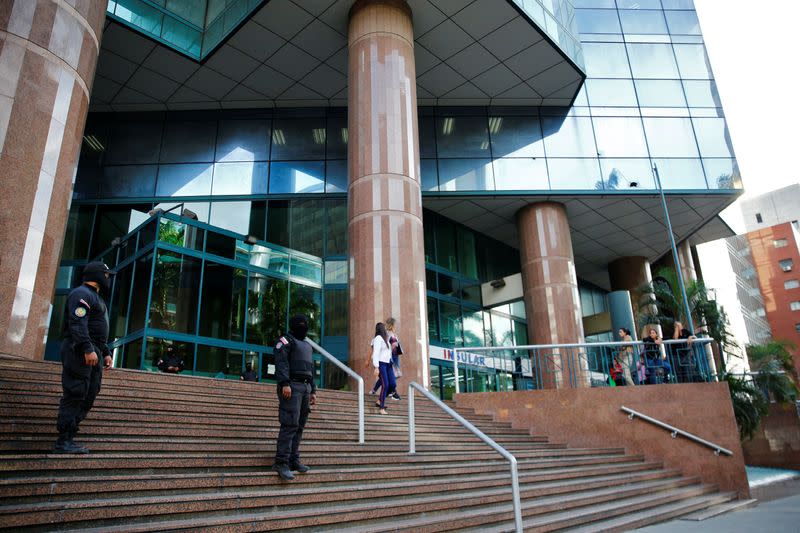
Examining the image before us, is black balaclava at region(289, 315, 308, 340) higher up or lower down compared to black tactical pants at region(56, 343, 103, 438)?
higher up

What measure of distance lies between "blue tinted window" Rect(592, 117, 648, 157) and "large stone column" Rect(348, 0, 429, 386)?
28.4 ft

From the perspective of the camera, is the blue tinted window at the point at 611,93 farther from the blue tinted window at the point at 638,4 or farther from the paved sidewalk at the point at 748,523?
the paved sidewalk at the point at 748,523

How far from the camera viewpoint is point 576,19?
71.6 ft

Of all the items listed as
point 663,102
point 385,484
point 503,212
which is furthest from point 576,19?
point 385,484

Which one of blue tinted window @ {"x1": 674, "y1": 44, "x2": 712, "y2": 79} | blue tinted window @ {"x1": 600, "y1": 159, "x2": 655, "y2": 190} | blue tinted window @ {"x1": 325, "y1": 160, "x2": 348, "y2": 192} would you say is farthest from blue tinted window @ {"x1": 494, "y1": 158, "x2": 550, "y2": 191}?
blue tinted window @ {"x1": 674, "y1": 44, "x2": 712, "y2": 79}

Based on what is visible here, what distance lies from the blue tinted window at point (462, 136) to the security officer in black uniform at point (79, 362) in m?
15.4

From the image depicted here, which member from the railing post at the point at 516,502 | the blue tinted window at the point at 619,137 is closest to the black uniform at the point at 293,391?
the railing post at the point at 516,502

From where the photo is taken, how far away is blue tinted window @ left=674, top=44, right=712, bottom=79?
835 inches

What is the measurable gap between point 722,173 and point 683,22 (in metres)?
6.83

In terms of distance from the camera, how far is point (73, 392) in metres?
4.74

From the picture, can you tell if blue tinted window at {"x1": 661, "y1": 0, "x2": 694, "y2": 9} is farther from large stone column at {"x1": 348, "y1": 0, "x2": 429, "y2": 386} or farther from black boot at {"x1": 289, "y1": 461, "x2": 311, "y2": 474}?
black boot at {"x1": 289, "y1": 461, "x2": 311, "y2": 474}

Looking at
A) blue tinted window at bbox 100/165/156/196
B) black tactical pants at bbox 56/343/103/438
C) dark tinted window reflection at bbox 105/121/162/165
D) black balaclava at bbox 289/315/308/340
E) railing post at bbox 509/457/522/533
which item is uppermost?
dark tinted window reflection at bbox 105/121/162/165

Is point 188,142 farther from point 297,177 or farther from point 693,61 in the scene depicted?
point 693,61

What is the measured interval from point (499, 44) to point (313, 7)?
5729mm
